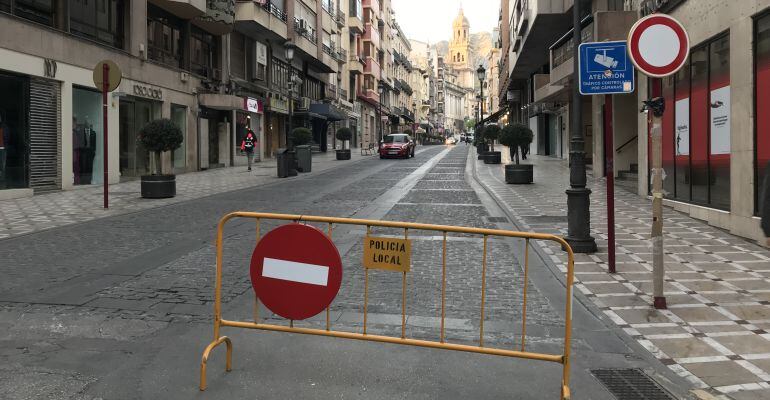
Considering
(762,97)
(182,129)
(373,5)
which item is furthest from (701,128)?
(373,5)

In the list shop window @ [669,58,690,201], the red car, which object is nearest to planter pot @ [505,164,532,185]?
shop window @ [669,58,690,201]

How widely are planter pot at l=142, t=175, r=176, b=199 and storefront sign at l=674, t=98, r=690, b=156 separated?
1196 centimetres

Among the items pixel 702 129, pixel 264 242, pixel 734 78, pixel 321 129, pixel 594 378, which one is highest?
pixel 321 129

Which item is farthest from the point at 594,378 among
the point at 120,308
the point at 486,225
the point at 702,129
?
the point at 702,129

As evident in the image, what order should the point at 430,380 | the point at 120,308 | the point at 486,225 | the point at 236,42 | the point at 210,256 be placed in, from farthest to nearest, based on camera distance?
the point at 236,42
the point at 486,225
the point at 210,256
the point at 120,308
the point at 430,380

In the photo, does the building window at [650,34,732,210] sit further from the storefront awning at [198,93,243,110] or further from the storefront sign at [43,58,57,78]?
the storefront awning at [198,93,243,110]

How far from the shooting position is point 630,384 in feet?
12.7

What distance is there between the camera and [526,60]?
36.6m

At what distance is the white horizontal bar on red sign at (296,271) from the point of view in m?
3.97

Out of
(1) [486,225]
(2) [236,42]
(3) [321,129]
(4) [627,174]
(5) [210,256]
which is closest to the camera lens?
(5) [210,256]

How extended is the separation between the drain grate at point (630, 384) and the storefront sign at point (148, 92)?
69.6ft

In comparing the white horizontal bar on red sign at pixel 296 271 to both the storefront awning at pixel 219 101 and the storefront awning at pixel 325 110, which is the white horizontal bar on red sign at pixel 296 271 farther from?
the storefront awning at pixel 325 110

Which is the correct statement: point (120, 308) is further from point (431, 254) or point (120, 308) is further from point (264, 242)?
point (431, 254)

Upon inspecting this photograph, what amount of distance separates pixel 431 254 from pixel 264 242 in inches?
171
